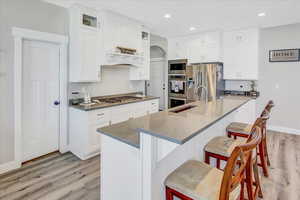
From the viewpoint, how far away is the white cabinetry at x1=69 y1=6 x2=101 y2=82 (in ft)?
10.6

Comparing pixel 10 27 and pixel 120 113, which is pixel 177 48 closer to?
pixel 120 113

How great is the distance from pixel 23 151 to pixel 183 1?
3669mm

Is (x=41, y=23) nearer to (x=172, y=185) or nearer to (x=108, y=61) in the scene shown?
(x=108, y=61)

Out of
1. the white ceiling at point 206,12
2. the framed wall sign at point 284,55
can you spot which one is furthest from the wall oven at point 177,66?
the framed wall sign at point 284,55

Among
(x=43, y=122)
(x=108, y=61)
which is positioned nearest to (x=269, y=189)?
(x=108, y=61)

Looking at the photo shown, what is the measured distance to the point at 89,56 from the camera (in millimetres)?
3377

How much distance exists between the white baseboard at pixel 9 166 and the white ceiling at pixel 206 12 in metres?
2.71

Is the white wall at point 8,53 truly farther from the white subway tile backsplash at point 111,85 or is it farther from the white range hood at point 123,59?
the white range hood at point 123,59

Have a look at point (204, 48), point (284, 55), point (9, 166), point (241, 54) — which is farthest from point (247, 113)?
point (9, 166)

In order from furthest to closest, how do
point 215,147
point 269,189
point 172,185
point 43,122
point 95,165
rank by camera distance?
1. point 43,122
2. point 95,165
3. point 269,189
4. point 215,147
5. point 172,185

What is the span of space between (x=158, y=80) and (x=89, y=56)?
4.18 metres

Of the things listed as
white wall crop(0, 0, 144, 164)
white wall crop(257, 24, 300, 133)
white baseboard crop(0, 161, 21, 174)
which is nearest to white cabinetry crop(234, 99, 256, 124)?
white wall crop(257, 24, 300, 133)

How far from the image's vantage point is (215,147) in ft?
6.38

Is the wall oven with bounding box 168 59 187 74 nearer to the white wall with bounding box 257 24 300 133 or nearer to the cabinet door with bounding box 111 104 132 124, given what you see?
the white wall with bounding box 257 24 300 133
